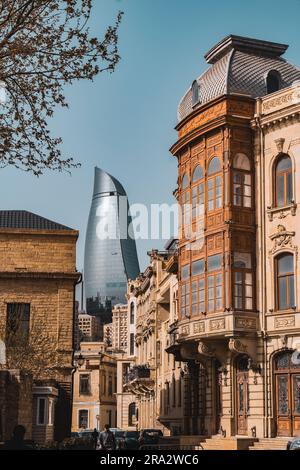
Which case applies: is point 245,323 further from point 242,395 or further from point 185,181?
point 185,181

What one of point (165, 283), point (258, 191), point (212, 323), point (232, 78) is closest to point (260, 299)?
point (212, 323)

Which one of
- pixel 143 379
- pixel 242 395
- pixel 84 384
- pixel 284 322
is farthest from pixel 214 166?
pixel 84 384

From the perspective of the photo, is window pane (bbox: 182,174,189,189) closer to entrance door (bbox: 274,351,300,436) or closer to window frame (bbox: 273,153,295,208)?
window frame (bbox: 273,153,295,208)

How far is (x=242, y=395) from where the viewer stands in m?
39.1

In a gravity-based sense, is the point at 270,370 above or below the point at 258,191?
below

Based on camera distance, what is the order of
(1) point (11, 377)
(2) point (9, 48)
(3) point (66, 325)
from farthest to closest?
1. (3) point (66, 325)
2. (1) point (11, 377)
3. (2) point (9, 48)

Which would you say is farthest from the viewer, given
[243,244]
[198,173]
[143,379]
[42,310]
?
[143,379]

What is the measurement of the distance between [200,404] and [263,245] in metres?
9.74

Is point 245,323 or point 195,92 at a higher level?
point 195,92

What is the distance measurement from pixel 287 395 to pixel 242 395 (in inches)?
104

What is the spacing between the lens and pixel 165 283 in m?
65.1

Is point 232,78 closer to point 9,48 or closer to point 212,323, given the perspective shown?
point 212,323

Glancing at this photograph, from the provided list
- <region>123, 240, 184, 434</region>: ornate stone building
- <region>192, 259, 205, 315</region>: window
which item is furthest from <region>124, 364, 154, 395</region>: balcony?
<region>192, 259, 205, 315</region>: window

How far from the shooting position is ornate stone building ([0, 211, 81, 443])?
4962 centimetres
